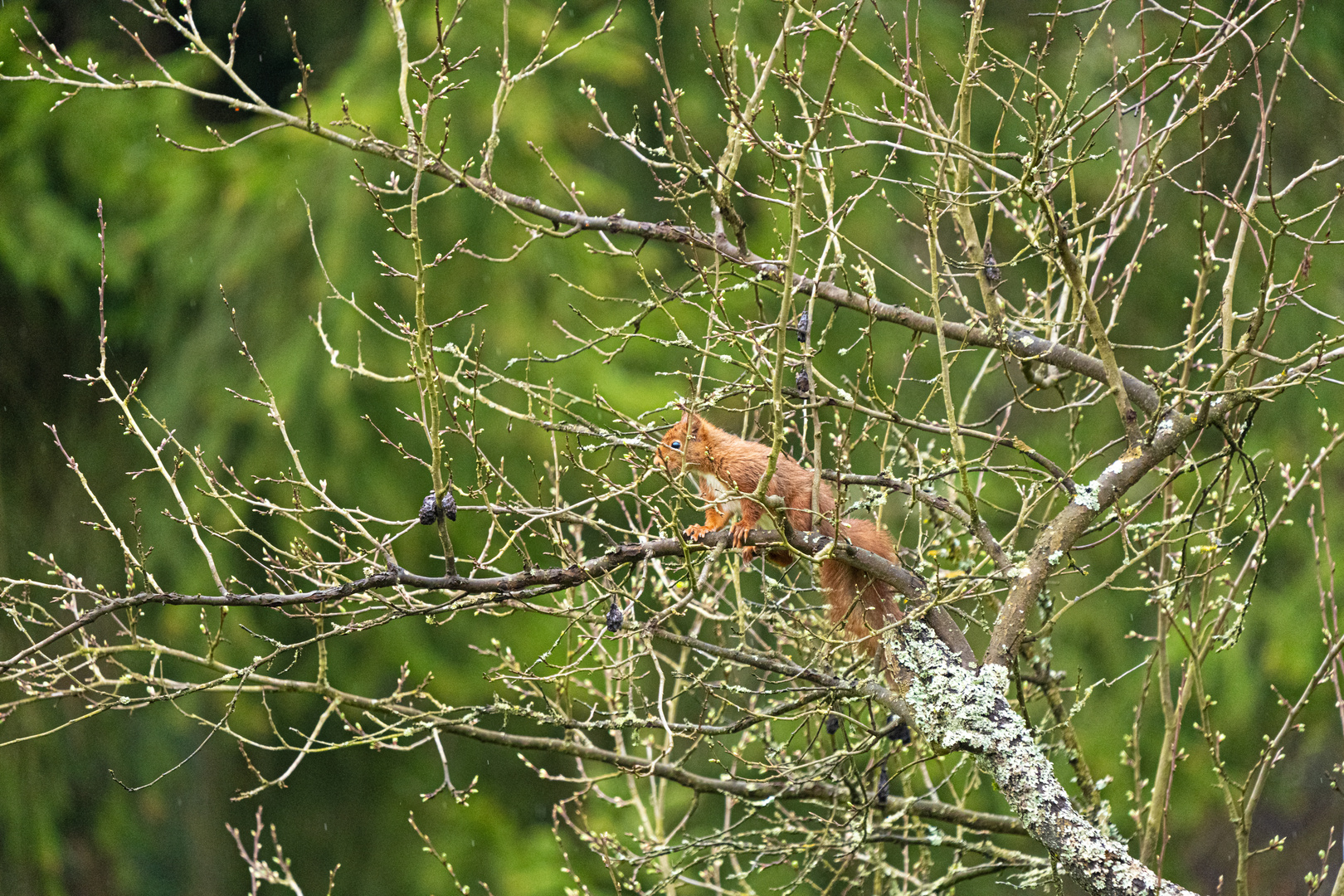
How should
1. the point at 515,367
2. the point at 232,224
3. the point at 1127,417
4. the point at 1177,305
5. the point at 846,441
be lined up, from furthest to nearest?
1. the point at 1177,305
2. the point at 232,224
3. the point at 515,367
4. the point at 846,441
5. the point at 1127,417

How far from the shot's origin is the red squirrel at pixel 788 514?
2.77m

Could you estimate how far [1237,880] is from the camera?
103 inches

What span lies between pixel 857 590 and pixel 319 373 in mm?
3062

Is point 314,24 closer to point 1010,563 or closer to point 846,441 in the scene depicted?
point 846,441

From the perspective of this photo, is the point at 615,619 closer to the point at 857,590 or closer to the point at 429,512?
the point at 429,512

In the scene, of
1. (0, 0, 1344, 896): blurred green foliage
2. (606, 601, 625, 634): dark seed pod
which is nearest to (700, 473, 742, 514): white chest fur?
(606, 601, 625, 634): dark seed pod

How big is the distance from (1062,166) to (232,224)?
4.31 meters

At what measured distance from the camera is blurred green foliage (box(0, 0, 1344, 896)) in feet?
17.0

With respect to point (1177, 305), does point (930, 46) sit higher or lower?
higher

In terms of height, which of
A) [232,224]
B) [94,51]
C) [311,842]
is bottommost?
[311,842]

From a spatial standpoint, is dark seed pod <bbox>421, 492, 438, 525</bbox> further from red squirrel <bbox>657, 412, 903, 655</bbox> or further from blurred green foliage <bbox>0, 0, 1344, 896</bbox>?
blurred green foliage <bbox>0, 0, 1344, 896</bbox>

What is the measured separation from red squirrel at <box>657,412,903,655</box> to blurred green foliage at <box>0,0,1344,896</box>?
141 centimetres

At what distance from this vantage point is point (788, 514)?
297 centimetres

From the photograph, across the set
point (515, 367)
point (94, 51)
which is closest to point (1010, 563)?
point (515, 367)
